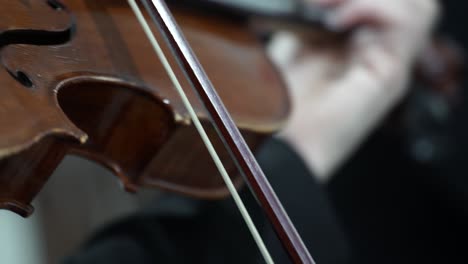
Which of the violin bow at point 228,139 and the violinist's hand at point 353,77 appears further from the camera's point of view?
the violinist's hand at point 353,77

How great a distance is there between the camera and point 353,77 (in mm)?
812

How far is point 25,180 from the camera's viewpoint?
36 cm

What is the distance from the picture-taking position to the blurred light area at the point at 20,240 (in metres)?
0.95

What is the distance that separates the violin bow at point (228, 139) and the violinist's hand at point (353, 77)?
0.34 metres

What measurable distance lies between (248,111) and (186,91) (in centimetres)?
12

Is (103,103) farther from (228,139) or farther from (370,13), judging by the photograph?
(370,13)

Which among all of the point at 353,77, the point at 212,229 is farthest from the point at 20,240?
the point at 353,77

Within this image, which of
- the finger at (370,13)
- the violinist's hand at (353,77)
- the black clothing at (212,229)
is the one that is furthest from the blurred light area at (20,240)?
the finger at (370,13)

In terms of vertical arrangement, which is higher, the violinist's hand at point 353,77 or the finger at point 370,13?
the finger at point 370,13

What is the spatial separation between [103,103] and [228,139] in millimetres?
100

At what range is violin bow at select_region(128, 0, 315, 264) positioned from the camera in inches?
15.5

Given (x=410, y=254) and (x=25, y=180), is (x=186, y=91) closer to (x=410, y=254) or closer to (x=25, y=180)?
(x=25, y=180)

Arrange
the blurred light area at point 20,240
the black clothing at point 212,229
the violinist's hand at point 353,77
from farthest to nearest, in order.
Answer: the blurred light area at point 20,240 → the violinist's hand at point 353,77 → the black clothing at point 212,229

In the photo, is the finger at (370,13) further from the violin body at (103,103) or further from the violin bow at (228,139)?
the violin bow at (228,139)
